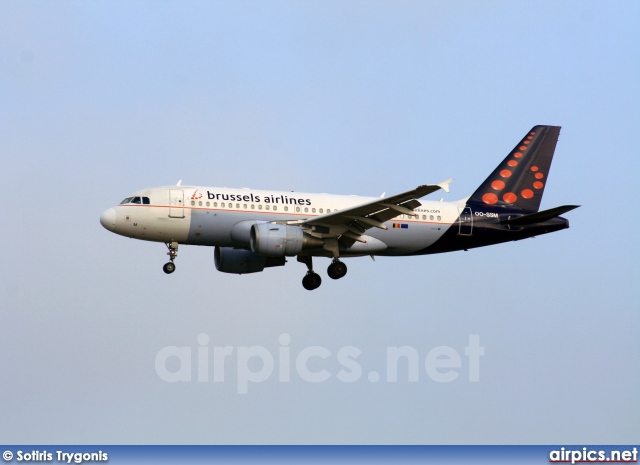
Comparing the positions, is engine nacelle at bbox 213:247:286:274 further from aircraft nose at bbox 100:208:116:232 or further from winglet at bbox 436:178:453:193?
winglet at bbox 436:178:453:193

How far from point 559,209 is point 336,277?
397 inches

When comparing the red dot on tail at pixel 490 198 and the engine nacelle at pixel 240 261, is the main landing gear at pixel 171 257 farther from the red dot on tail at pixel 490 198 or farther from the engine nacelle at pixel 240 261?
the red dot on tail at pixel 490 198

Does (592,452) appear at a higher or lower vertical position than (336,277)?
lower

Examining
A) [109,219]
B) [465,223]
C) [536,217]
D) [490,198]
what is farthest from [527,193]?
[109,219]

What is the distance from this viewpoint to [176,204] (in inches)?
2239

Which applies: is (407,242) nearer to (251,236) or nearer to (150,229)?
(251,236)

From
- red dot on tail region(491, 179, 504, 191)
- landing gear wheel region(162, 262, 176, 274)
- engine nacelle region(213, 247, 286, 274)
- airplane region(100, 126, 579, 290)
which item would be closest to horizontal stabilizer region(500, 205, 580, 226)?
airplane region(100, 126, 579, 290)

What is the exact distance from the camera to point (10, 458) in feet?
156

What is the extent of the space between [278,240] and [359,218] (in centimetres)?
349

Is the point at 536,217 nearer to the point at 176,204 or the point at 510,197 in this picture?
the point at 510,197

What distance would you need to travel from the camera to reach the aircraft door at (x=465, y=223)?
196 feet

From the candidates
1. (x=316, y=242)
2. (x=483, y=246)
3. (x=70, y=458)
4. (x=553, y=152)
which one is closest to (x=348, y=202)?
(x=316, y=242)

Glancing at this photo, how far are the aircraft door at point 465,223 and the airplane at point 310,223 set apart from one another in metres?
0.04

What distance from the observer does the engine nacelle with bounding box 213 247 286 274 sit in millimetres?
60812
